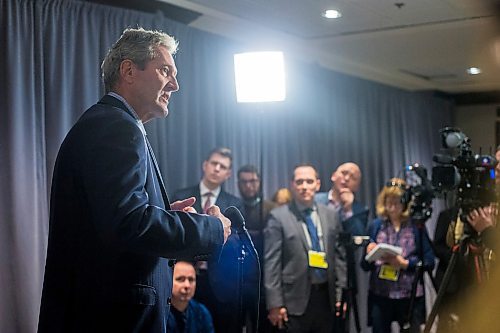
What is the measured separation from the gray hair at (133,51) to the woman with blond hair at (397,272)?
2.40 metres

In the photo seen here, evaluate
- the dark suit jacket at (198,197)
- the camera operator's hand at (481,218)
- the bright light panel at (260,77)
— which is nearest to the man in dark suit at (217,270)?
the dark suit jacket at (198,197)

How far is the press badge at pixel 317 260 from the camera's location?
3441 mm

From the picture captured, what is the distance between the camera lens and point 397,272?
3.61 meters

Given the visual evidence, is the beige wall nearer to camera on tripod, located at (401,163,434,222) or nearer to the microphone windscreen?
camera on tripod, located at (401,163,434,222)

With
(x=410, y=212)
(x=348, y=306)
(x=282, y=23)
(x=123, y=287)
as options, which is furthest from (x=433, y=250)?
(x=123, y=287)

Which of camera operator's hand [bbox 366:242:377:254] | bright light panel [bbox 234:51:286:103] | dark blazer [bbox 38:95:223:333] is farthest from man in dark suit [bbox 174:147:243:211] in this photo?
dark blazer [bbox 38:95:223:333]

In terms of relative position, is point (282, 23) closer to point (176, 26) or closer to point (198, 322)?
point (176, 26)

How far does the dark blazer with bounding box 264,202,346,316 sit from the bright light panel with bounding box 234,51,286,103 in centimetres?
72

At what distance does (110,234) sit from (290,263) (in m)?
2.24

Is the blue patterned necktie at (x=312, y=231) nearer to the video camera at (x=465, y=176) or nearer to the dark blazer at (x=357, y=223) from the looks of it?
the dark blazer at (x=357, y=223)

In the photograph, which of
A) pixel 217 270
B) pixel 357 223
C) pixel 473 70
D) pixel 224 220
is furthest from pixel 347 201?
pixel 224 220

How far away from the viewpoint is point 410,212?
3553mm

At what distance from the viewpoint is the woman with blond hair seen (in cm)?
361

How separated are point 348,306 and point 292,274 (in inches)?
16.9
